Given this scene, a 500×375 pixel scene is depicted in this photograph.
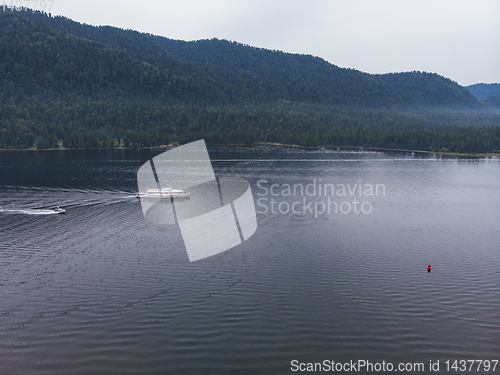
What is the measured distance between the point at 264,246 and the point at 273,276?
8608mm

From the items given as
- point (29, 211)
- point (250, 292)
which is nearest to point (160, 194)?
point (29, 211)

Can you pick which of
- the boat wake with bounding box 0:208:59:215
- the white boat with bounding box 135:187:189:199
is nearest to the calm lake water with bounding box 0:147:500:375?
the boat wake with bounding box 0:208:59:215

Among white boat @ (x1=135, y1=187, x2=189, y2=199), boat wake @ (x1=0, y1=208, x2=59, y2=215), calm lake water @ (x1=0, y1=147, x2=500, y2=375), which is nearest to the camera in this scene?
calm lake water @ (x1=0, y1=147, x2=500, y2=375)

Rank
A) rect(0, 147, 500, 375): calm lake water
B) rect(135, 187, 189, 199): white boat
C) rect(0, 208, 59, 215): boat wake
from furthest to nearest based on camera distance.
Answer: rect(135, 187, 189, 199): white boat, rect(0, 208, 59, 215): boat wake, rect(0, 147, 500, 375): calm lake water

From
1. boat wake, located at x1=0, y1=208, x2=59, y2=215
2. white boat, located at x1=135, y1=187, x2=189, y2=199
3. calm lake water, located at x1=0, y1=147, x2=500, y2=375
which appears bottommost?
calm lake water, located at x1=0, y1=147, x2=500, y2=375

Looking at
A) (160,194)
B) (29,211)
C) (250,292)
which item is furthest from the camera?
(160,194)

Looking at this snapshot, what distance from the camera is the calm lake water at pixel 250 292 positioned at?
70.9ft

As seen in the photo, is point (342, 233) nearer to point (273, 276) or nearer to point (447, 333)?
point (273, 276)

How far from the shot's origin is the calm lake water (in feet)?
70.9

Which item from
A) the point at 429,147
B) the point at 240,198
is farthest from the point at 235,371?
the point at 429,147

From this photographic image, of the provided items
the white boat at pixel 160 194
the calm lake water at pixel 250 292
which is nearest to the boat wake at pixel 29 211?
the calm lake water at pixel 250 292

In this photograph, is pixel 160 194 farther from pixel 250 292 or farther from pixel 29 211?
pixel 250 292

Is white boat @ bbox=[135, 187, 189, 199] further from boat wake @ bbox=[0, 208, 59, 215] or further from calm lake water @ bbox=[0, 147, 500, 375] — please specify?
boat wake @ bbox=[0, 208, 59, 215]

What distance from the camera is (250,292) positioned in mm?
29156
